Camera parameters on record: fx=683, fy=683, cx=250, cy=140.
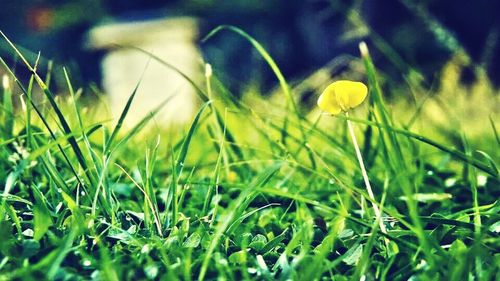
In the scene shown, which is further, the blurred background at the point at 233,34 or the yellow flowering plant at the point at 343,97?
the blurred background at the point at 233,34

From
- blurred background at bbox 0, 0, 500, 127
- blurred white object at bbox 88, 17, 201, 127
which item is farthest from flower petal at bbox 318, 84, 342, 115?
blurred white object at bbox 88, 17, 201, 127

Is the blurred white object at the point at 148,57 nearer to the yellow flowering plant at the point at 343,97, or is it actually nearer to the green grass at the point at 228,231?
the green grass at the point at 228,231

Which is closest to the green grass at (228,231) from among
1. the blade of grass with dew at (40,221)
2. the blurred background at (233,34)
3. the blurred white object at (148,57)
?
the blade of grass with dew at (40,221)

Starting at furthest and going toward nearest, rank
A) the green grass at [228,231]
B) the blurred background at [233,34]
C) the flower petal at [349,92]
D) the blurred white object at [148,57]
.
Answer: the blurred background at [233,34]
the blurred white object at [148,57]
the flower petal at [349,92]
the green grass at [228,231]

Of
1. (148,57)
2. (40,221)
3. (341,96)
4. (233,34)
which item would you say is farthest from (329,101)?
(233,34)

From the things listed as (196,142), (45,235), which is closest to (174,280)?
(45,235)

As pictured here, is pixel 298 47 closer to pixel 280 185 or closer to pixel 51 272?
pixel 280 185

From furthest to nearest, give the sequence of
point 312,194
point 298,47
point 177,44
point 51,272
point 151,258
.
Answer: point 298,47
point 177,44
point 312,194
point 151,258
point 51,272
